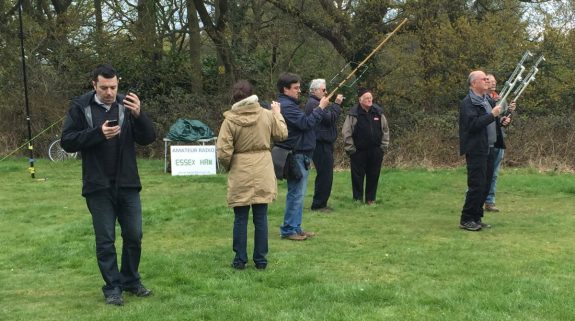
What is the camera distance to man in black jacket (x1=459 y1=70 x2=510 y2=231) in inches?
292

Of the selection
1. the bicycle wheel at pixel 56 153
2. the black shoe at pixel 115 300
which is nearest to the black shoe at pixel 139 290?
the black shoe at pixel 115 300

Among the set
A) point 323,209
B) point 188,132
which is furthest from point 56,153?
point 323,209

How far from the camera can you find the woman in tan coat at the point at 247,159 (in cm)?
572

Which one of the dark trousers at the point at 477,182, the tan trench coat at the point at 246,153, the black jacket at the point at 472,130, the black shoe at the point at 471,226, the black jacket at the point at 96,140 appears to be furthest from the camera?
the black shoe at the point at 471,226

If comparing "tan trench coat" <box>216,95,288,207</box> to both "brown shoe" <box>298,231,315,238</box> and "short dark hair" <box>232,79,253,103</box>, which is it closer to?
"short dark hair" <box>232,79,253,103</box>

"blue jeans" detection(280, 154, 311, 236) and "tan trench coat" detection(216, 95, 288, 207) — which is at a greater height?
"tan trench coat" detection(216, 95, 288, 207)

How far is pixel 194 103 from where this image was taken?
1947 cm

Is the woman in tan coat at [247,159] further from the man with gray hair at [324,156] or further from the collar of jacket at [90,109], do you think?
the man with gray hair at [324,156]

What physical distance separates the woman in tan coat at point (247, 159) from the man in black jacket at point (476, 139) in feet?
9.00

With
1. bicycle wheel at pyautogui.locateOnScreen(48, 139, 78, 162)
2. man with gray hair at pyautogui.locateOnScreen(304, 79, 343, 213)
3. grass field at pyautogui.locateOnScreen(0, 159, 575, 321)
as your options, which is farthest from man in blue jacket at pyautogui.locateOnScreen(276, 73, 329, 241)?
bicycle wheel at pyautogui.locateOnScreen(48, 139, 78, 162)

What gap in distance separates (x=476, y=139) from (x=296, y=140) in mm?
2137

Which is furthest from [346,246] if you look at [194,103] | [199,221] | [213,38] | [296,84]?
[213,38]

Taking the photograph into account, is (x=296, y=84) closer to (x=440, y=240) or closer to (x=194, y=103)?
(x=440, y=240)

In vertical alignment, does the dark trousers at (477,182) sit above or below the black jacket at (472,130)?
below
